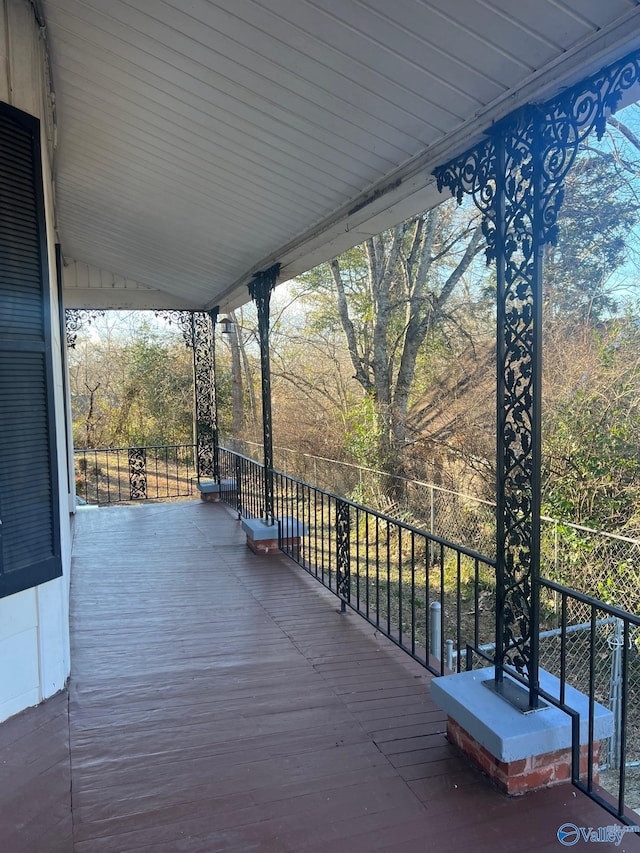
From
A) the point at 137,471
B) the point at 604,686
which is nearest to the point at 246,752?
the point at 604,686

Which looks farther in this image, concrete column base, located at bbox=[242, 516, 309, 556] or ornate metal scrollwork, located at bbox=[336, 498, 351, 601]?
concrete column base, located at bbox=[242, 516, 309, 556]

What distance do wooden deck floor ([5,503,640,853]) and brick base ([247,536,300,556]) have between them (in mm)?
1325

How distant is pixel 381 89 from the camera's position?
233 cm

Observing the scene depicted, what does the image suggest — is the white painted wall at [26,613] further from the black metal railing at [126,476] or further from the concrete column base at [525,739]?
the black metal railing at [126,476]

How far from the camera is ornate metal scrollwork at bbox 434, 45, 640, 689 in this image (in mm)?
2107

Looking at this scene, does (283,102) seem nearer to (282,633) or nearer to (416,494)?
(282,633)

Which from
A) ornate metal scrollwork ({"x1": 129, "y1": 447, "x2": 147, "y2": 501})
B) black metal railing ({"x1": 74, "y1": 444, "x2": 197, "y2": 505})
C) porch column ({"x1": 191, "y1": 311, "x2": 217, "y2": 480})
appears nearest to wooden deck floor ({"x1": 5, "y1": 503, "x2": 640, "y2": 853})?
porch column ({"x1": 191, "y1": 311, "x2": 217, "y2": 480})

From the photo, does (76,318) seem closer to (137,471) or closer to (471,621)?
(137,471)

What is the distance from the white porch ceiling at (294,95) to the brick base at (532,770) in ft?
7.71

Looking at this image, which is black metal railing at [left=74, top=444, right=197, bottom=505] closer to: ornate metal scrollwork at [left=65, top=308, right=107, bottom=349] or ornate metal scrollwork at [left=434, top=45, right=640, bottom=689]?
ornate metal scrollwork at [left=65, top=308, right=107, bottom=349]

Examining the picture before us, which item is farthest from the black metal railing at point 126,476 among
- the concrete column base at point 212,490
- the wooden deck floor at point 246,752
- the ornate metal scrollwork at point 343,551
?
the wooden deck floor at point 246,752

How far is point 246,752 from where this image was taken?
2.38 meters

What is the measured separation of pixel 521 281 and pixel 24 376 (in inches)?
85.0

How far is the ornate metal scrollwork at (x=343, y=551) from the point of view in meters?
4.02
